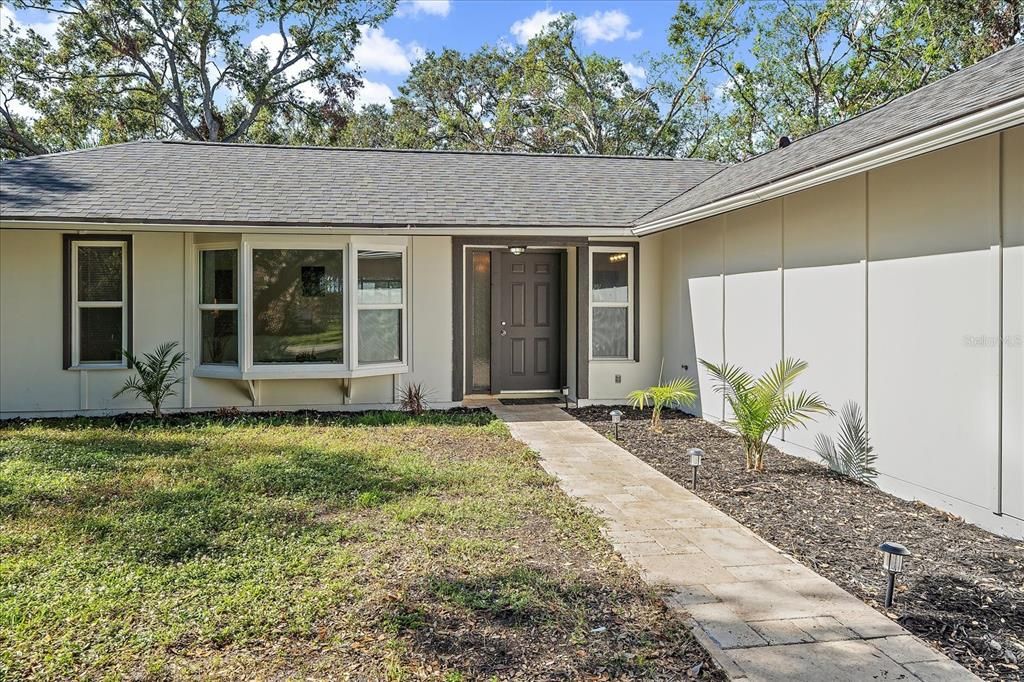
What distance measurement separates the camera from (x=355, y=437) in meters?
7.44

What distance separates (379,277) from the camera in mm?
9055

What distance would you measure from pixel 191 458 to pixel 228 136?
19.7 m

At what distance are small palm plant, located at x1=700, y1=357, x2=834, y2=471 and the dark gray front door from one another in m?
4.12

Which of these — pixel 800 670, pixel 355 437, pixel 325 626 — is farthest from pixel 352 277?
pixel 800 670

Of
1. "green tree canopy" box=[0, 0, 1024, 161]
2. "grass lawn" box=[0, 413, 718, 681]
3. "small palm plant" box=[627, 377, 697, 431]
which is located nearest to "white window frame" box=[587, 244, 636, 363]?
"small palm plant" box=[627, 377, 697, 431]

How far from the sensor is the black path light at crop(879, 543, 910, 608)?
10.7ft

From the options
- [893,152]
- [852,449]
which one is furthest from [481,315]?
[893,152]

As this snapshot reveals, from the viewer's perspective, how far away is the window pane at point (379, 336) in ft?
29.3

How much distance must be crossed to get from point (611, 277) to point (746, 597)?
22.5 feet

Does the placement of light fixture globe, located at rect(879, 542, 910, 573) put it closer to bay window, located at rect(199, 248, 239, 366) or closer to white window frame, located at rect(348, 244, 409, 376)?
white window frame, located at rect(348, 244, 409, 376)

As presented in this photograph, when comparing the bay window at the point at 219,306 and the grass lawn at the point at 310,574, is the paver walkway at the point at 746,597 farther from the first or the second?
the bay window at the point at 219,306

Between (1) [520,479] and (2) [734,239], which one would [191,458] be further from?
(2) [734,239]

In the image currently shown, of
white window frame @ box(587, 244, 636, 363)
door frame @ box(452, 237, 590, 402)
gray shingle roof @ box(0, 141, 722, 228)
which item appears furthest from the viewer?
white window frame @ box(587, 244, 636, 363)

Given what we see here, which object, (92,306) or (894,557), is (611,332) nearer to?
(894,557)
